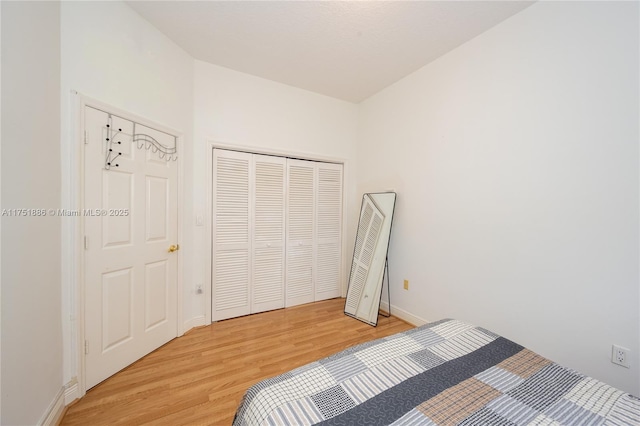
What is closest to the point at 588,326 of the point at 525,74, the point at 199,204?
the point at 525,74

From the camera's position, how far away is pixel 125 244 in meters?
1.90

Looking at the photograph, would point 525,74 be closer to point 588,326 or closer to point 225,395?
point 588,326

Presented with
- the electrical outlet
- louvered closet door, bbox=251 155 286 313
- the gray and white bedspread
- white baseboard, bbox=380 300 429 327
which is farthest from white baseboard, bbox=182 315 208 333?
the electrical outlet

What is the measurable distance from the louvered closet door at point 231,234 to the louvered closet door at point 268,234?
9cm

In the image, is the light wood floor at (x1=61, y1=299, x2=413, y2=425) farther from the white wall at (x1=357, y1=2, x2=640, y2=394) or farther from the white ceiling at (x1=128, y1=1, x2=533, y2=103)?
the white ceiling at (x1=128, y1=1, x2=533, y2=103)

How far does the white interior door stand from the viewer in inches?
66.9

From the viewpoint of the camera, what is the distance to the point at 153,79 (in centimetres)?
207

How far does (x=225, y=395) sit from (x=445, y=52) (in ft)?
11.2

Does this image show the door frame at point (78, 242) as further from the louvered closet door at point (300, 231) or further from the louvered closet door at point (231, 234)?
the louvered closet door at point (300, 231)

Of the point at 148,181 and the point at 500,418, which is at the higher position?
the point at 148,181

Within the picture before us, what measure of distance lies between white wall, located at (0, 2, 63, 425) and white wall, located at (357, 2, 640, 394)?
2908 millimetres

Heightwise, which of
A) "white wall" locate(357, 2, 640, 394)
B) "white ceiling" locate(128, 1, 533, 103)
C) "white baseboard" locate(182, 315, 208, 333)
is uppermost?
"white ceiling" locate(128, 1, 533, 103)

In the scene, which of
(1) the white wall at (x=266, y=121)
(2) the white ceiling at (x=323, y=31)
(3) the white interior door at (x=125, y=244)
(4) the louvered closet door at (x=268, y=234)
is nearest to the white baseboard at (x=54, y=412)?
(3) the white interior door at (x=125, y=244)

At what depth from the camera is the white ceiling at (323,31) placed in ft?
6.06
